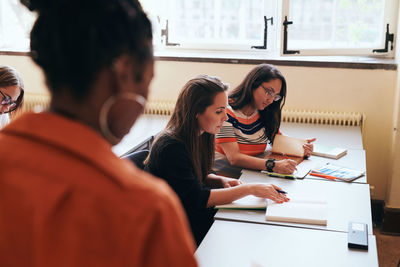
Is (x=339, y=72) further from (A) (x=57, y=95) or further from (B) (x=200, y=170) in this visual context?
(A) (x=57, y=95)

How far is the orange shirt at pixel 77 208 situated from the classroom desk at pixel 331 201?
132 centimetres

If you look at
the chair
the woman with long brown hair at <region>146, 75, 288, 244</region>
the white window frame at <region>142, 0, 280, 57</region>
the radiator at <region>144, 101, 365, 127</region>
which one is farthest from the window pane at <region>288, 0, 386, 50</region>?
the chair

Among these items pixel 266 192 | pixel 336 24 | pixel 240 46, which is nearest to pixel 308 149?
pixel 266 192

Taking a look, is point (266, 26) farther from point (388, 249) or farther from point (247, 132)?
point (388, 249)

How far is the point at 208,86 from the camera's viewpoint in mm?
2031

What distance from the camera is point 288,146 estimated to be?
8.61 ft

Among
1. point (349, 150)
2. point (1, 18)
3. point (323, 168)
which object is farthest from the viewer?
point (1, 18)

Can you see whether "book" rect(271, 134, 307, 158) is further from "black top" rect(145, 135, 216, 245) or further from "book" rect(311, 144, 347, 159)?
"black top" rect(145, 135, 216, 245)

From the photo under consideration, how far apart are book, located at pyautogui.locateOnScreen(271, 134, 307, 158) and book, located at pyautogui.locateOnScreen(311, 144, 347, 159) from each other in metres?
0.09

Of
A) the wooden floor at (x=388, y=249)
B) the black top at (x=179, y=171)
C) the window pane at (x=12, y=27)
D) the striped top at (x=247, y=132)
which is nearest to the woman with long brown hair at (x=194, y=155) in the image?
the black top at (x=179, y=171)

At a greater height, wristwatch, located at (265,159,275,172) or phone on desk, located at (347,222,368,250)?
wristwatch, located at (265,159,275,172)

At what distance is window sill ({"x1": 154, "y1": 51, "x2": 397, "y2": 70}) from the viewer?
3.23 metres

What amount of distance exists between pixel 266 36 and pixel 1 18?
2.26 metres

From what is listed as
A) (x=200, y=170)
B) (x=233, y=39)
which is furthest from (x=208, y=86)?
(x=233, y=39)
